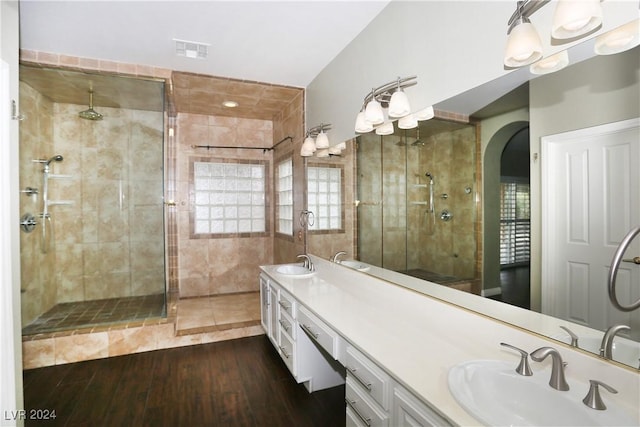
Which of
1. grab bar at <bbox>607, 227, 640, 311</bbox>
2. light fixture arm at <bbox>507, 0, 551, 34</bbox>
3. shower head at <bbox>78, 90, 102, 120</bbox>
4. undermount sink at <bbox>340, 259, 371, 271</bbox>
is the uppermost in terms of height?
shower head at <bbox>78, 90, 102, 120</bbox>

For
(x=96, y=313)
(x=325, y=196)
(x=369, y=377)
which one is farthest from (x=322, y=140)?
(x=96, y=313)

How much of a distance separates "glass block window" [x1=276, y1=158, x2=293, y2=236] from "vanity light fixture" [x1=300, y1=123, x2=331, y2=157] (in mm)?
913

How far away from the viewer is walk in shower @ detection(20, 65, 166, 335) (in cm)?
339

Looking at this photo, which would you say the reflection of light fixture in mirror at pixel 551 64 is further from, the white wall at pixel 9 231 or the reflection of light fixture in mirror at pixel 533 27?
the white wall at pixel 9 231

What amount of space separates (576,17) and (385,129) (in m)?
1.25

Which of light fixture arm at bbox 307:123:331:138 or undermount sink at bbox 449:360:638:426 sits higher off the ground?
light fixture arm at bbox 307:123:331:138

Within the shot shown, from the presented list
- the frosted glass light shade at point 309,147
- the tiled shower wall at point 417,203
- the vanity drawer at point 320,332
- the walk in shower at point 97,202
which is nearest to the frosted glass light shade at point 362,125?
the tiled shower wall at point 417,203

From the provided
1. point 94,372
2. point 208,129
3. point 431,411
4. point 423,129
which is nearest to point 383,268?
point 423,129

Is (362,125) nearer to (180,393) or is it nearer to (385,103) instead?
(385,103)

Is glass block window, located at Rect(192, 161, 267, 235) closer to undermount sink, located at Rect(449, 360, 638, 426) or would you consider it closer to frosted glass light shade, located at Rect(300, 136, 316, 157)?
frosted glass light shade, located at Rect(300, 136, 316, 157)

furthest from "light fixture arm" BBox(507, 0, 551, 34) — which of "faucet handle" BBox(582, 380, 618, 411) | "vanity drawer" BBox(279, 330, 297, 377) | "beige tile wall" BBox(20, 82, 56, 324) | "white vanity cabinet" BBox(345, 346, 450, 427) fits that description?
"beige tile wall" BBox(20, 82, 56, 324)

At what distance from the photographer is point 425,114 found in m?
1.83

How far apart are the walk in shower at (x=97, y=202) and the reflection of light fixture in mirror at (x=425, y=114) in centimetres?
264

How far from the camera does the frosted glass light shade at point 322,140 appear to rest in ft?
9.66
